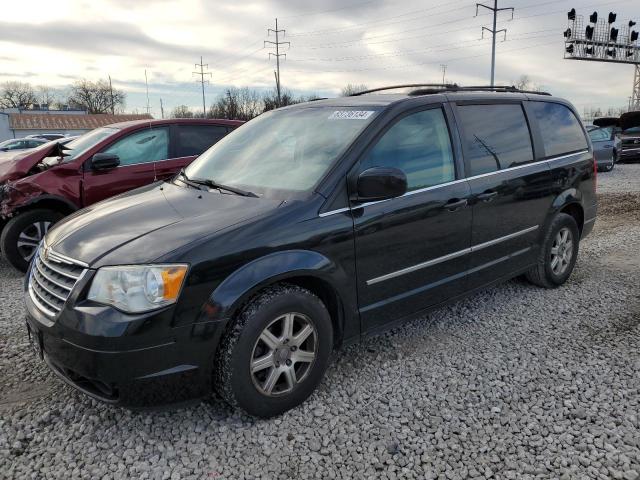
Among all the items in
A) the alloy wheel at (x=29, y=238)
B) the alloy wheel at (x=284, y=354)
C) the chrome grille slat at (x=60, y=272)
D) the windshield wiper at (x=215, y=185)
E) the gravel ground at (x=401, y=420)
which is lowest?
the gravel ground at (x=401, y=420)

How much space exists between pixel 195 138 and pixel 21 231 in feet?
7.48

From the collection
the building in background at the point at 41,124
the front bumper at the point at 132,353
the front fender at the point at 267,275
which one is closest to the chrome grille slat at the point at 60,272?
the front bumper at the point at 132,353

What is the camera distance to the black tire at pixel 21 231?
5371 millimetres

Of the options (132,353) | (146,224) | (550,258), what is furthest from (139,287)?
(550,258)

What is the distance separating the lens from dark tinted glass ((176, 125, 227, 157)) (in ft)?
20.6

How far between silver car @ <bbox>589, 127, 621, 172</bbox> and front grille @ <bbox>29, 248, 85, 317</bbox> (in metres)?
15.8

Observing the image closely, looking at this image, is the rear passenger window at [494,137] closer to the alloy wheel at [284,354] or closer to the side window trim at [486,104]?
the side window trim at [486,104]

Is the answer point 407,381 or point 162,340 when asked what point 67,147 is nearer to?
point 162,340

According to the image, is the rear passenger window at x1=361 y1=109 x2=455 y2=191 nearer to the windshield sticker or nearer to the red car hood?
the windshield sticker

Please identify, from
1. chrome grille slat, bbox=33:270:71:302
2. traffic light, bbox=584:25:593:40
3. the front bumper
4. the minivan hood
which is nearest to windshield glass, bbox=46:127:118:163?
the minivan hood

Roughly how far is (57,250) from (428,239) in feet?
7.45

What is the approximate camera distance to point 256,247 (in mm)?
2582

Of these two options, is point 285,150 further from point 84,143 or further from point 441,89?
point 84,143

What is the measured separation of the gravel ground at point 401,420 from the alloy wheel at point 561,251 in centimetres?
95
